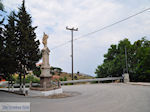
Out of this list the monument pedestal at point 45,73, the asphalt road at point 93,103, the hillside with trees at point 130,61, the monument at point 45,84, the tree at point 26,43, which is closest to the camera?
the asphalt road at point 93,103

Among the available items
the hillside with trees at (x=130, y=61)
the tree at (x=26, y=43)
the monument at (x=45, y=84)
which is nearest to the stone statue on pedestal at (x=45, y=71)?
the monument at (x=45, y=84)

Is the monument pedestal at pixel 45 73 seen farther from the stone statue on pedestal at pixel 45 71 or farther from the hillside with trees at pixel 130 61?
the hillside with trees at pixel 130 61

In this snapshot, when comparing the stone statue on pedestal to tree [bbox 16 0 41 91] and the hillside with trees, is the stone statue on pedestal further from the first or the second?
the hillside with trees

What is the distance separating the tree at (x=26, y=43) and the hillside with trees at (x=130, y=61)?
17.0m

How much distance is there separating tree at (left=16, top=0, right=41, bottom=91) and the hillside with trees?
17.0m

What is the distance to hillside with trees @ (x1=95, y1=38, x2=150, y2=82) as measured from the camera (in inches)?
973

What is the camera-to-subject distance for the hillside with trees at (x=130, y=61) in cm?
2471

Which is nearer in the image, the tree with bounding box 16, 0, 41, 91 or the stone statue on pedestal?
the stone statue on pedestal

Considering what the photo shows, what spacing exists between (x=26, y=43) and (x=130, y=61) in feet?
67.5

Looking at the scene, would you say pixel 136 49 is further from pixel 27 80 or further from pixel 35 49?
pixel 27 80

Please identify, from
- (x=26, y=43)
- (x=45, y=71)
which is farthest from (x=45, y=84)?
(x=26, y=43)

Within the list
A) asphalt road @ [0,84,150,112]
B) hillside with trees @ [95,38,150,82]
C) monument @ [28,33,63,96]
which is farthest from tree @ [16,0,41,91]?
hillside with trees @ [95,38,150,82]

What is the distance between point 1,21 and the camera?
16.3 m

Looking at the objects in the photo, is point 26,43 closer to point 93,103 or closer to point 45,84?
point 45,84
